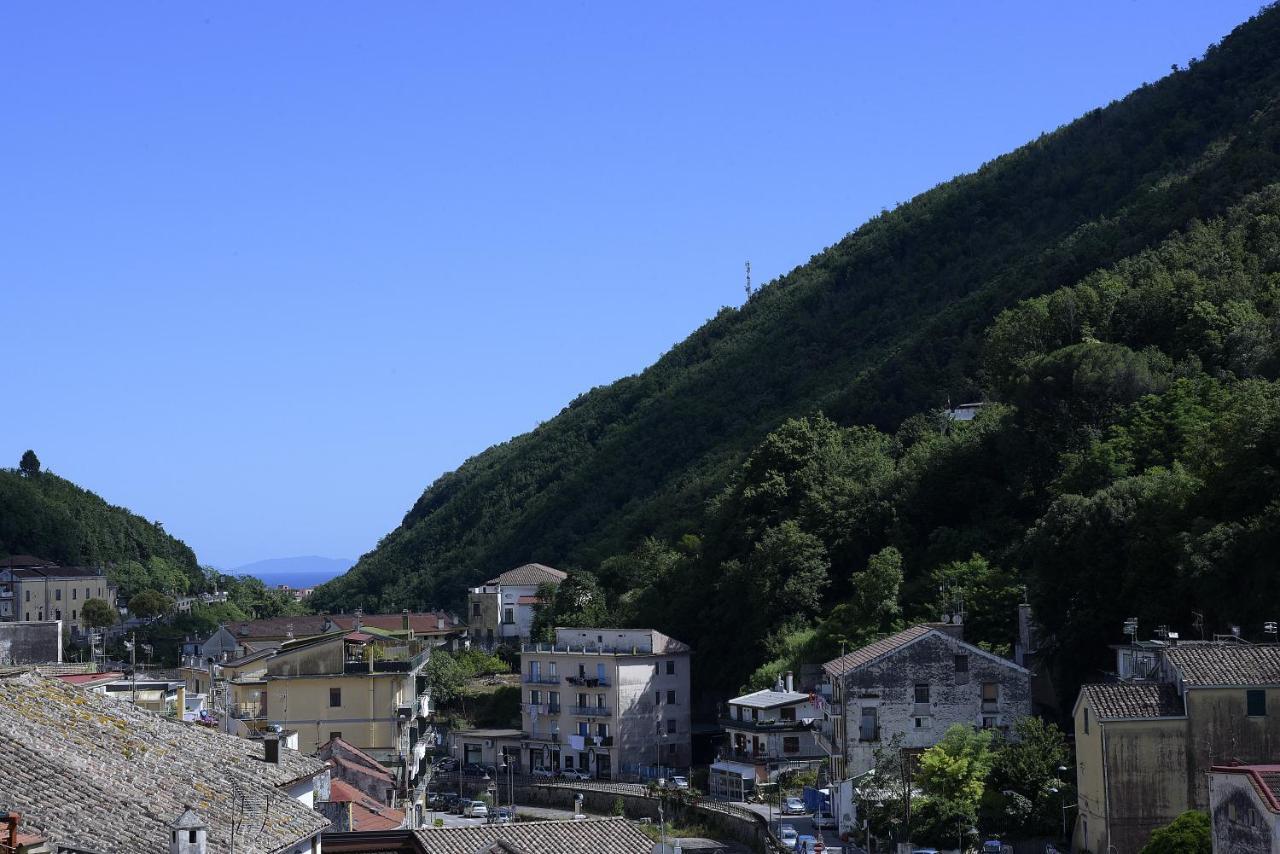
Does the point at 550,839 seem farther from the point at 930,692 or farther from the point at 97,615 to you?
the point at 97,615

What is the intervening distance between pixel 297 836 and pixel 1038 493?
55986 mm

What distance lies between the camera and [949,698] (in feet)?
179

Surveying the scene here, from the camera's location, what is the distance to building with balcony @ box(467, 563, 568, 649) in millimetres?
100562

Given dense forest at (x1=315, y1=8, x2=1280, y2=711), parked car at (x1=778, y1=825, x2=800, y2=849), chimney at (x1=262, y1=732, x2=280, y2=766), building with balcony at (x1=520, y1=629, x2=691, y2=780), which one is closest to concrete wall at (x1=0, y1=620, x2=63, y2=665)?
parked car at (x1=778, y1=825, x2=800, y2=849)

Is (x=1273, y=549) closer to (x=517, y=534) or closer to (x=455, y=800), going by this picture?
(x=455, y=800)

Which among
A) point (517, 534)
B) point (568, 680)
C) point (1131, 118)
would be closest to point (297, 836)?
point (568, 680)

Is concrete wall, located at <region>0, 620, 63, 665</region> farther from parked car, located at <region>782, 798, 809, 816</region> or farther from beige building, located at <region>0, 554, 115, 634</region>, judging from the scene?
beige building, located at <region>0, 554, 115, 634</region>

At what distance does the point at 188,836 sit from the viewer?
1573cm

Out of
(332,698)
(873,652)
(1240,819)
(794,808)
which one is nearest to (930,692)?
(873,652)

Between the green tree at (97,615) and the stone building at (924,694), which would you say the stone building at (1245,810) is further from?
the green tree at (97,615)

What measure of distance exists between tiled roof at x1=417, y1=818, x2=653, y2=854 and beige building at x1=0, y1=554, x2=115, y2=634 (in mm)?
91813

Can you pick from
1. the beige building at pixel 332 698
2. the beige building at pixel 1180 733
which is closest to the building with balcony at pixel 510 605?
the beige building at pixel 332 698

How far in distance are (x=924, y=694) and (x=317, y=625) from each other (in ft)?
151

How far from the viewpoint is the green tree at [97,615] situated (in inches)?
4315
